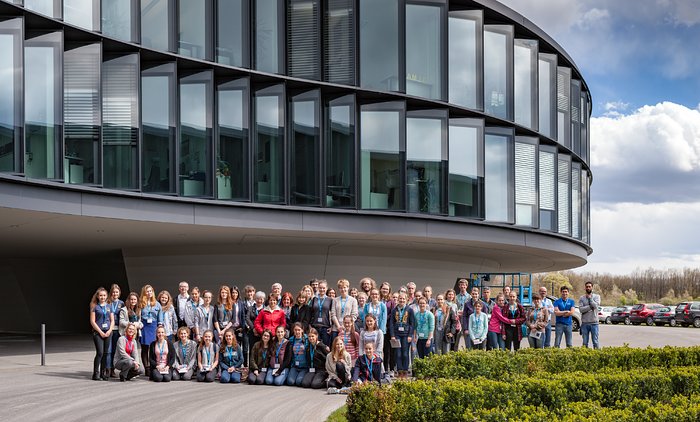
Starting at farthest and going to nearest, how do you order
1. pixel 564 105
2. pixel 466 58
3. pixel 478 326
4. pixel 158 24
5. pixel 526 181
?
pixel 564 105
pixel 526 181
pixel 466 58
pixel 158 24
pixel 478 326

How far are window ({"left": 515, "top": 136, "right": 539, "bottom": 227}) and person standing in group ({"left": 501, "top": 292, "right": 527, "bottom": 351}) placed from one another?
9.80 meters

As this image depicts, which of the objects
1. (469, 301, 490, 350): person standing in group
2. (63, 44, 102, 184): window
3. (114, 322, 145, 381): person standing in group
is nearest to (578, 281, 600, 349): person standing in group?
(469, 301, 490, 350): person standing in group

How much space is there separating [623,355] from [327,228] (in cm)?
1122

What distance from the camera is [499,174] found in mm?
27500

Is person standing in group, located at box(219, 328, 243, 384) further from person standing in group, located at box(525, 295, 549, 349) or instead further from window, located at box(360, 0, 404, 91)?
window, located at box(360, 0, 404, 91)

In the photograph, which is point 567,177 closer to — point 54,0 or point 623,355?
point 623,355

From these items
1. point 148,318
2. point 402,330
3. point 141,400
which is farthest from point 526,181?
point 141,400

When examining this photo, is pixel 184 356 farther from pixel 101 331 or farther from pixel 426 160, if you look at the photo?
pixel 426 160

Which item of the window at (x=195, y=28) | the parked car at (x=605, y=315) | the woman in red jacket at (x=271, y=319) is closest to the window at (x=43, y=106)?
the window at (x=195, y=28)

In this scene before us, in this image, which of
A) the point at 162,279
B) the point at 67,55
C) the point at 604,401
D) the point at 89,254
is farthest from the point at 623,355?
the point at 89,254

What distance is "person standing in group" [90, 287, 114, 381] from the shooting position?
15.9m

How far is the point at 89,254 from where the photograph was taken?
31266 millimetres

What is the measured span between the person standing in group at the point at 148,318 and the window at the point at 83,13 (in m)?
7.37

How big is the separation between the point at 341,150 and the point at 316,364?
10.3 m
